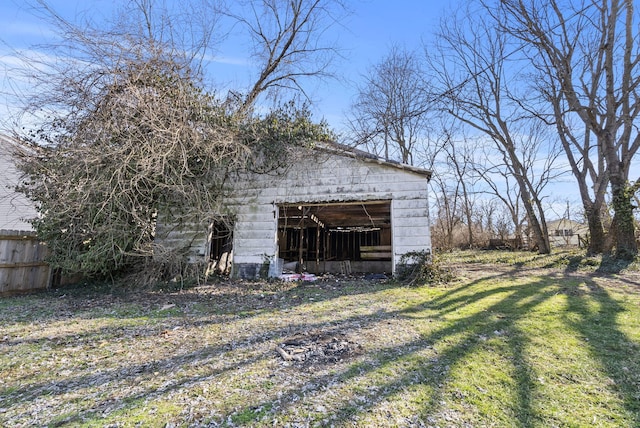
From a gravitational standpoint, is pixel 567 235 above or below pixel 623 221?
above

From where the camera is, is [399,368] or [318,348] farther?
[318,348]

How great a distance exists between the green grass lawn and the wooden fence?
3.83ft

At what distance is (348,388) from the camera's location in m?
2.82

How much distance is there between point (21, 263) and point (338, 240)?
1140 centimetres

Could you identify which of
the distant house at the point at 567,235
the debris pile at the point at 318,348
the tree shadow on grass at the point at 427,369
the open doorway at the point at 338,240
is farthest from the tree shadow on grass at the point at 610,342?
the distant house at the point at 567,235

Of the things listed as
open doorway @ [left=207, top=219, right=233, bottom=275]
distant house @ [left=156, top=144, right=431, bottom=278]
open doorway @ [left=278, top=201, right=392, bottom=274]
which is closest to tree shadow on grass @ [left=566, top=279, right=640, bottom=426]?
distant house @ [left=156, top=144, right=431, bottom=278]

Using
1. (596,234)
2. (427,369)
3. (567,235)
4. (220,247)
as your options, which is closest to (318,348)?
(427,369)

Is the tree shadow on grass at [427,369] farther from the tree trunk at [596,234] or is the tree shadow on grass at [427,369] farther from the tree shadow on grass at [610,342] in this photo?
the tree trunk at [596,234]

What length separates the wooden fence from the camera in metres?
7.40

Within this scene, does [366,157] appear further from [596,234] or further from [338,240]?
[596,234]

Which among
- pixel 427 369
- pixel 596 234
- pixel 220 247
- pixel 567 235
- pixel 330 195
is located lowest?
pixel 427 369

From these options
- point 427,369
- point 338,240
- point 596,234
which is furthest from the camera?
point 338,240

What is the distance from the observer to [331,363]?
337cm

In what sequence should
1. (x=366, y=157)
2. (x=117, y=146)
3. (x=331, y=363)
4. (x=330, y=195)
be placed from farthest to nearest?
(x=330, y=195) < (x=366, y=157) < (x=117, y=146) < (x=331, y=363)
